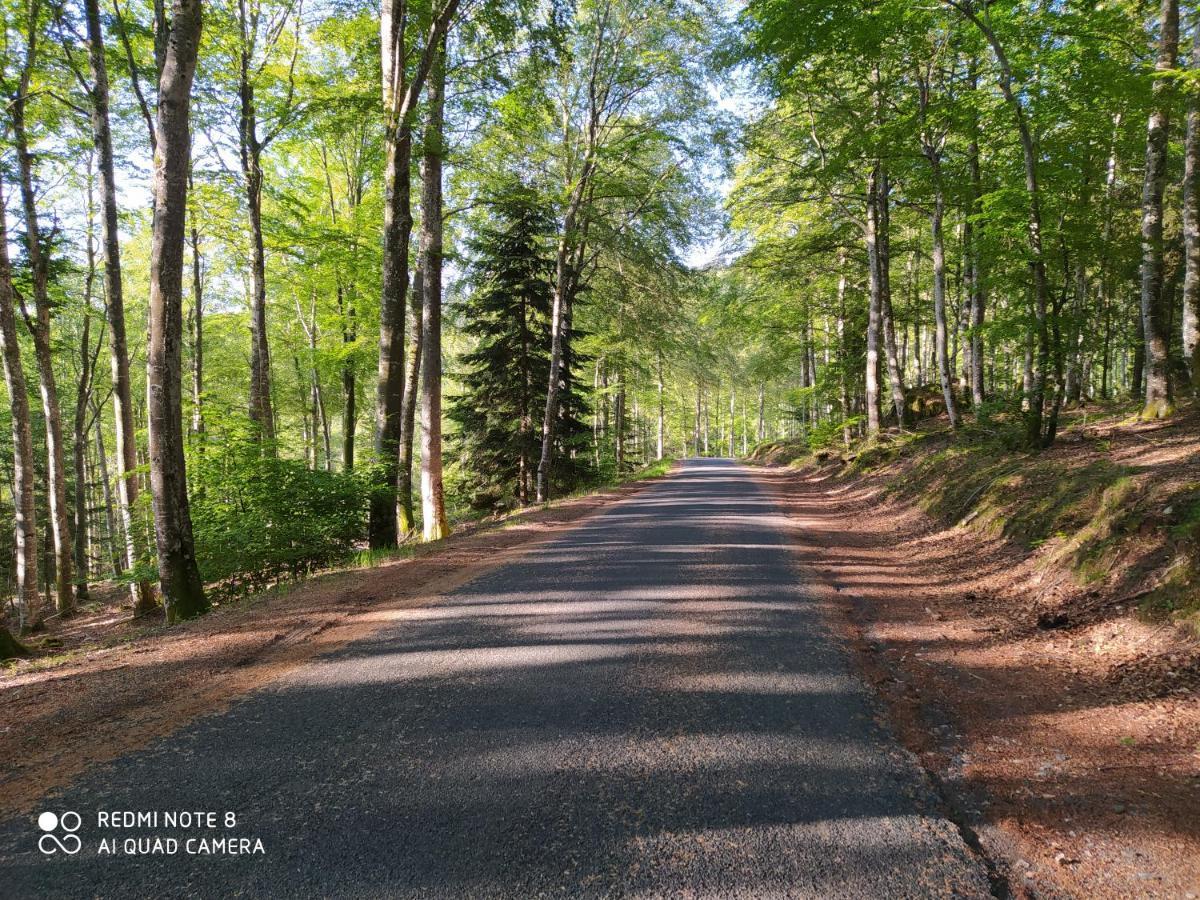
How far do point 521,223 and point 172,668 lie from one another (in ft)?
50.9

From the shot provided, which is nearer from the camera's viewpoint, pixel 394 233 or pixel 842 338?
pixel 394 233

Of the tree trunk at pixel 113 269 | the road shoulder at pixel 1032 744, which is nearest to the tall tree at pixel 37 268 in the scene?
the tree trunk at pixel 113 269

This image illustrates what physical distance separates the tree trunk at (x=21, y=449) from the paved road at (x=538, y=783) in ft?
32.4

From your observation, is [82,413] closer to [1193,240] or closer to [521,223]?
[521,223]

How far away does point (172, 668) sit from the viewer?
4.17 metres

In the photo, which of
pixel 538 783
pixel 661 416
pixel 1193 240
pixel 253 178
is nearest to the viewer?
pixel 538 783

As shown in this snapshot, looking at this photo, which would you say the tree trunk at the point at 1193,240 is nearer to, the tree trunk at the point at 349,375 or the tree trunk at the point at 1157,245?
the tree trunk at the point at 1157,245

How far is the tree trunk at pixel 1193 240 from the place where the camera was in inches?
346

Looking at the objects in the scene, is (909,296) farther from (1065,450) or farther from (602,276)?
(1065,450)

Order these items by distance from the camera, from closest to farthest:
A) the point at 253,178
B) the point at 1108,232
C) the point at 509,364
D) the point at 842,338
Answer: the point at 253,178 < the point at 1108,232 < the point at 509,364 < the point at 842,338

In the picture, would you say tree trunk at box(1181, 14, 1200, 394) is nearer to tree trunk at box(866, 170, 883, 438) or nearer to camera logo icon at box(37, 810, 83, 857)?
tree trunk at box(866, 170, 883, 438)

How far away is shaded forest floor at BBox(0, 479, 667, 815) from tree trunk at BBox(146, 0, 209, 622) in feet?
3.21

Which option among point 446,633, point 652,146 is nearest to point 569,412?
point 652,146

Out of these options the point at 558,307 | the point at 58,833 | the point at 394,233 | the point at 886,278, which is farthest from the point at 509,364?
the point at 58,833
